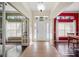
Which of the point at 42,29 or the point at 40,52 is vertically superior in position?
the point at 42,29

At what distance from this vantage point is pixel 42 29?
13.5m

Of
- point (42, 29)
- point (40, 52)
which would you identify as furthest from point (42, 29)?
point (40, 52)

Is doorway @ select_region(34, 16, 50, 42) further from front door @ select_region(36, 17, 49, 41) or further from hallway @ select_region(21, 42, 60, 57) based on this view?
hallway @ select_region(21, 42, 60, 57)

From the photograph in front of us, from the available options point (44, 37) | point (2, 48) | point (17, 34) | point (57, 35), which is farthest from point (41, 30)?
point (2, 48)

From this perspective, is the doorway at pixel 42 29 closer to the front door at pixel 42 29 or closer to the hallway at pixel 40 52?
the front door at pixel 42 29

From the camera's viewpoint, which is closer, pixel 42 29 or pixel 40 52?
pixel 40 52

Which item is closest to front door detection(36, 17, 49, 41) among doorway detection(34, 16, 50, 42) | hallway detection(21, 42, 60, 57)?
doorway detection(34, 16, 50, 42)

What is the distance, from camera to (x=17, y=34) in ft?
28.1

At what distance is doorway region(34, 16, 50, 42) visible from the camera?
13252 millimetres

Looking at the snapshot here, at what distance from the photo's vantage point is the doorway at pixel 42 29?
13.3 metres

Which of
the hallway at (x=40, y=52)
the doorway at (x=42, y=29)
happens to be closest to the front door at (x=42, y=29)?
the doorway at (x=42, y=29)

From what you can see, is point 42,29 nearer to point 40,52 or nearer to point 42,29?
point 42,29

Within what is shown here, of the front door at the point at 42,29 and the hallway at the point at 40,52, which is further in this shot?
the front door at the point at 42,29

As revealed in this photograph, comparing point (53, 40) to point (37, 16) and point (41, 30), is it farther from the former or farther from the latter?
point (37, 16)
